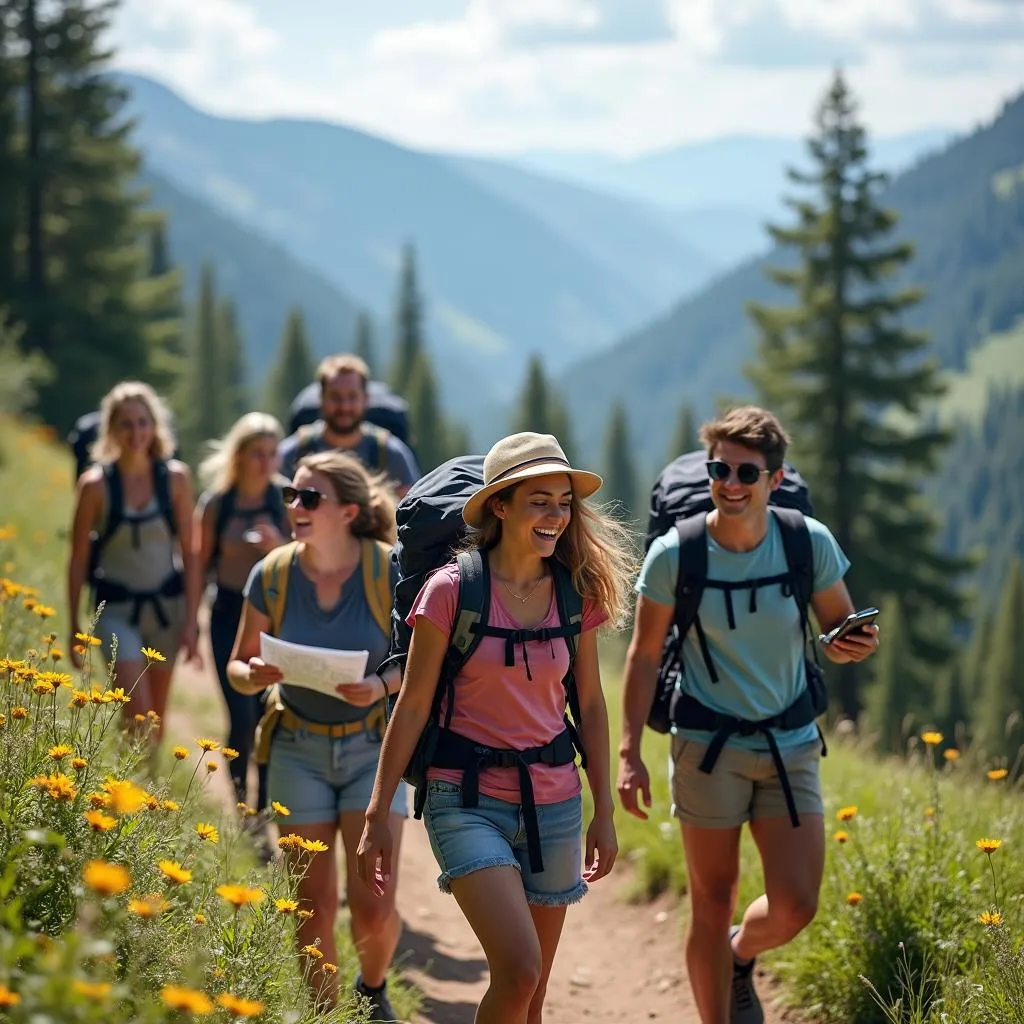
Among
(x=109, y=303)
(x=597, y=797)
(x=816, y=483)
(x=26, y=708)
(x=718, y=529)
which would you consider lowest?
(x=816, y=483)

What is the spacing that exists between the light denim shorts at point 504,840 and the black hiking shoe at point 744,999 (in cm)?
136

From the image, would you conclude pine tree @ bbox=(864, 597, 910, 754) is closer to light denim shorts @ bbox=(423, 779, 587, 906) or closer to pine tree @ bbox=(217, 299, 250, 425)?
light denim shorts @ bbox=(423, 779, 587, 906)

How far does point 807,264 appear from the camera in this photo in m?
33.6

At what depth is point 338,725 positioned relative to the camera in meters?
5.04

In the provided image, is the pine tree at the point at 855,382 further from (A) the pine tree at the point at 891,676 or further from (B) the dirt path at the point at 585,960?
(B) the dirt path at the point at 585,960

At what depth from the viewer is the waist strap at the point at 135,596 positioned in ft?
23.1

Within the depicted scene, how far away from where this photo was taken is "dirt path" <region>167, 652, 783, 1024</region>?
5.99m

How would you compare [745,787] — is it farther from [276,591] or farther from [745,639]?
[276,591]

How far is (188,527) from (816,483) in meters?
27.2

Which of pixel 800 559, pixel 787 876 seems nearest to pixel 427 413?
pixel 800 559

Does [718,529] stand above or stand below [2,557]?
above

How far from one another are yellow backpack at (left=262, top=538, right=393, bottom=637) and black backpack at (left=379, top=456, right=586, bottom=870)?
0.81m

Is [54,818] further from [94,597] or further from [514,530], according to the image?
[94,597]

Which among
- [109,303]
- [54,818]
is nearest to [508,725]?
[54,818]
